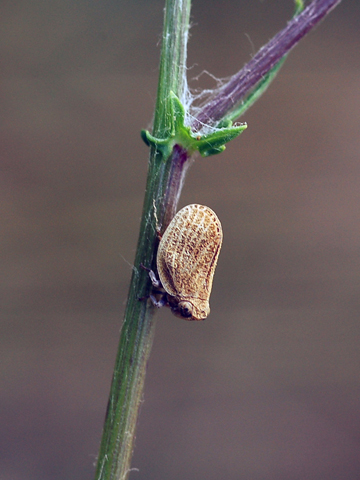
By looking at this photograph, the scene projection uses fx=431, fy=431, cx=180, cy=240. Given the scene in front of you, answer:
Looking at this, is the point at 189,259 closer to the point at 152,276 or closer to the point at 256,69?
the point at 152,276

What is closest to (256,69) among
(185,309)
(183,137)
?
(183,137)

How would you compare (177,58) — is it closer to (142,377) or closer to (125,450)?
(142,377)

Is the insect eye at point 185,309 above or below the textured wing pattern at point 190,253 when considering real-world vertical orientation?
below

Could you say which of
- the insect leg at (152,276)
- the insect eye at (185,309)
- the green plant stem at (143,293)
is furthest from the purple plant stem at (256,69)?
the insect eye at (185,309)

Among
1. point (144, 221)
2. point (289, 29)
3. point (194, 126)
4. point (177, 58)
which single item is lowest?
point (144, 221)

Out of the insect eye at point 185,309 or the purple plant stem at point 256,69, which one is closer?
the purple plant stem at point 256,69

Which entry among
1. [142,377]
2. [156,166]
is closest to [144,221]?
[156,166]

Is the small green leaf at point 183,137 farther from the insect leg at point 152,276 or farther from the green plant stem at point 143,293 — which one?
the insect leg at point 152,276

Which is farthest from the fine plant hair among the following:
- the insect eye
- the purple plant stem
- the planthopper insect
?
the insect eye
